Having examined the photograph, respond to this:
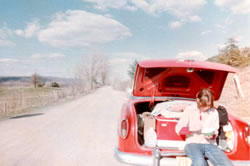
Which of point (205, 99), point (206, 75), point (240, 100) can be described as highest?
point (206, 75)

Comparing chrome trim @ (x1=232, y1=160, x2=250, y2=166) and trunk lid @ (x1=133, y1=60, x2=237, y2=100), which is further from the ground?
trunk lid @ (x1=133, y1=60, x2=237, y2=100)

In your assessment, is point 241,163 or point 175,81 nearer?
point 241,163

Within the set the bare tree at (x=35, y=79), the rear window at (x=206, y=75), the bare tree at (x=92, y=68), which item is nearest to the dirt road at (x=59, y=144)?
the rear window at (x=206, y=75)

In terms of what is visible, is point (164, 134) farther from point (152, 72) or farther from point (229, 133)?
point (152, 72)

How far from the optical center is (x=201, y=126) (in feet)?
9.49

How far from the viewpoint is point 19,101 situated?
11.9 m

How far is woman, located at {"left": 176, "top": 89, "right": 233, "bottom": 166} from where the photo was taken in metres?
2.77

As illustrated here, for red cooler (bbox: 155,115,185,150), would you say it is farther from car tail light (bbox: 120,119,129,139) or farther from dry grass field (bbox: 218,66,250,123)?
dry grass field (bbox: 218,66,250,123)

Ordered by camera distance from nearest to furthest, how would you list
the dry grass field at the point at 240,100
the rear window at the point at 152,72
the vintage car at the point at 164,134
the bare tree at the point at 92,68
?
the vintage car at the point at 164,134
the rear window at the point at 152,72
the dry grass field at the point at 240,100
the bare tree at the point at 92,68

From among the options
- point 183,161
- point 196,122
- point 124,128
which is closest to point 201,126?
point 196,122

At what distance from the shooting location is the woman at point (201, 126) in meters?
2.77

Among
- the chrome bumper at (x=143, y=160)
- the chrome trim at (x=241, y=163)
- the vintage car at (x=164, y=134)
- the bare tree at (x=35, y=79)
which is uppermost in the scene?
the vintage car at (x=164, y=134)

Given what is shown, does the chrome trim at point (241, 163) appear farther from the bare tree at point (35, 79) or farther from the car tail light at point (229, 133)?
the bare tree at point (35, 79)

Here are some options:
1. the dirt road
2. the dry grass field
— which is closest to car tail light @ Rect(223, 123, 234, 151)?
the dirt road
